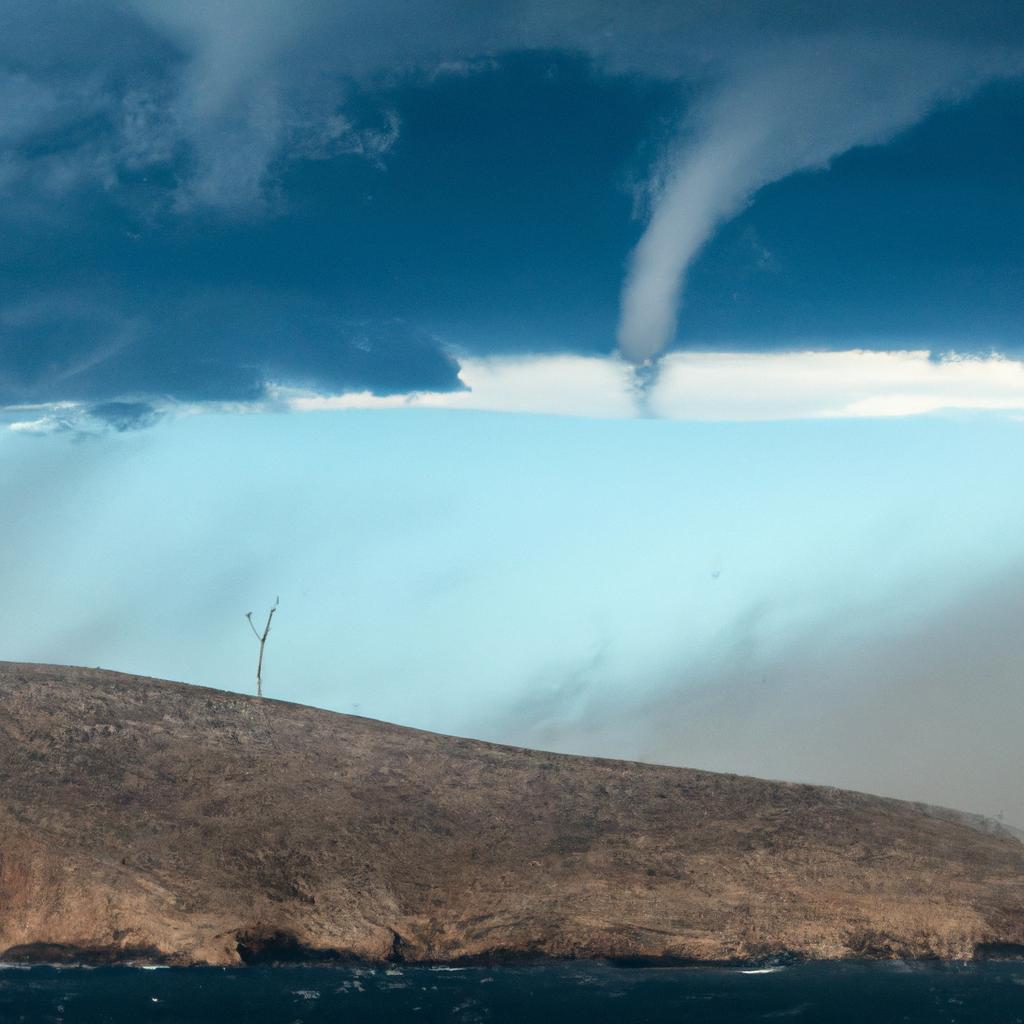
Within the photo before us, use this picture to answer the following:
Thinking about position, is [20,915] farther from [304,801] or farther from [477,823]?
[477,823]

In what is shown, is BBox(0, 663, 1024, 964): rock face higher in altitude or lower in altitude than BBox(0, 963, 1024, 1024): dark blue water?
higher

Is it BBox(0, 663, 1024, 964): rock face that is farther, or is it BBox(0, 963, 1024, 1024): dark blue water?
BBox(0, 663, 1024, 964): rock face

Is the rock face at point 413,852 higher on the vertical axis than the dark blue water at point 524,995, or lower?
higher

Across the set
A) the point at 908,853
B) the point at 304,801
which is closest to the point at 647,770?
the point at 908,853

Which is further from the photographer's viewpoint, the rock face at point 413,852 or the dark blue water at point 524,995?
the rock face at point 413,852

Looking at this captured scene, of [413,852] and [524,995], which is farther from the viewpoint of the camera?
[413,852]

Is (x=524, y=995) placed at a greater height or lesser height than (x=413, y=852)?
lesser
